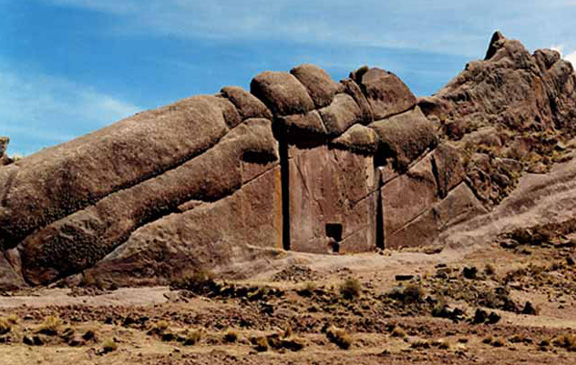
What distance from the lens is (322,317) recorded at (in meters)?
22.6

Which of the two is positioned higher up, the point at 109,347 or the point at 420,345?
the point at 109,347

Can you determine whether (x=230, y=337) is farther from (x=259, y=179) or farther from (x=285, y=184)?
(x=285, y=184)

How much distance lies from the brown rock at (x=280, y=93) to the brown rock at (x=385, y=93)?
426 centimetres

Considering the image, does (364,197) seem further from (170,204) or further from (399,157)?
(170,204)

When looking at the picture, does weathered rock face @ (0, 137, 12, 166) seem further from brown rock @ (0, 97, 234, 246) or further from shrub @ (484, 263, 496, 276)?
shrub @ (484, 263, 496, 276)

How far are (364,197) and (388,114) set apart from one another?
4.84 m

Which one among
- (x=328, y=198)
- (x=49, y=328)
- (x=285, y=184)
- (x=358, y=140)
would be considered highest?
(x=358, y=140)

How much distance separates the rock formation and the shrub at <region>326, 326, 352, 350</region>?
800 cm

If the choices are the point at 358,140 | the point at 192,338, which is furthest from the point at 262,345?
the point at 358,140

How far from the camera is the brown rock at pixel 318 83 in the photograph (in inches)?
1265

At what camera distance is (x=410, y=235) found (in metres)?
33.4

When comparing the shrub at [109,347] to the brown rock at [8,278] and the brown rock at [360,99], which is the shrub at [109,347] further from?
the brown rock at [360,99]

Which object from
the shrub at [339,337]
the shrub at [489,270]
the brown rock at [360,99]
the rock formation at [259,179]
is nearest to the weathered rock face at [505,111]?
the rock formation at [259,179]

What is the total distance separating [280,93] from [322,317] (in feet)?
38.2
